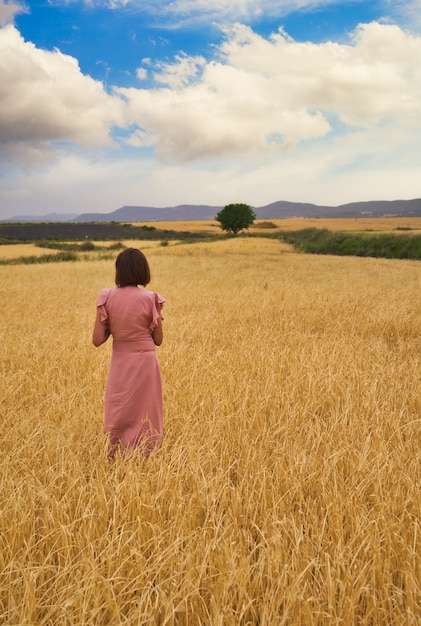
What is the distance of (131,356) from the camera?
3248 mm

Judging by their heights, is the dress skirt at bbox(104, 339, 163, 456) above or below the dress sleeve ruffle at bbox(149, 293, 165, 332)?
below

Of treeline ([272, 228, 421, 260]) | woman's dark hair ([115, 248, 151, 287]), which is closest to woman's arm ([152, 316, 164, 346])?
woman's dark hair ([115, 248, 151, 287])

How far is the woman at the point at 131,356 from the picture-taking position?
3186mm

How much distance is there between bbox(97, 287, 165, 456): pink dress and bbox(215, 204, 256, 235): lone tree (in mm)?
82498

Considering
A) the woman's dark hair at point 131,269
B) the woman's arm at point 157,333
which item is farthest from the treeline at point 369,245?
the woman's dark hair at point 131,269

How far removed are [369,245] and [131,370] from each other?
39.1 m

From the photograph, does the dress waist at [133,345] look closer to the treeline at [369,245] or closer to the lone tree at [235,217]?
the treeline at [369,245]

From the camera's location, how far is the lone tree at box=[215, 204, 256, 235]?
83812mm

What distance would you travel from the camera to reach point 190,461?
2.64 meters

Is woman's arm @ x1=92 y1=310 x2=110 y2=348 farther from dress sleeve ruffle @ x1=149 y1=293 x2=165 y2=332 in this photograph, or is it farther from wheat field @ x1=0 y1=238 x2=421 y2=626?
wheat field @ x1=0 y1=238 x2=421 y2=626

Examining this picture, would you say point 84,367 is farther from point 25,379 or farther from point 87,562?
point 87,562

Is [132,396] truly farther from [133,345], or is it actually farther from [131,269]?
[131,269]

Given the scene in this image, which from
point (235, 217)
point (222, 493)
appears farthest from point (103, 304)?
point (235, 217)

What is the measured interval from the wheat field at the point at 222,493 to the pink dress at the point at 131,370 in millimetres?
200
